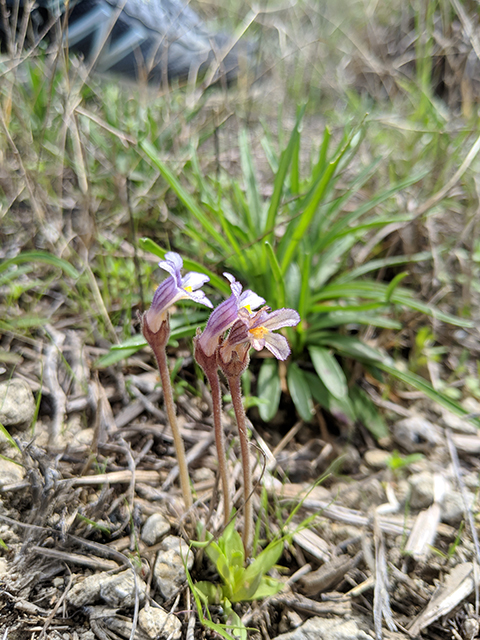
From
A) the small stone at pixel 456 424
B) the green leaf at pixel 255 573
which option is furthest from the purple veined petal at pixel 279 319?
the small stone at pixel 456 424

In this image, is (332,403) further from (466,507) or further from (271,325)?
(271,325)

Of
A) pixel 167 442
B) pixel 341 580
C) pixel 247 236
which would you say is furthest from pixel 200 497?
pixel 247 236

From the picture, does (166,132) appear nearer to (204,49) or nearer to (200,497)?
(204,49)

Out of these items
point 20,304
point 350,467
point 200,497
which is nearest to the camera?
point 200,497

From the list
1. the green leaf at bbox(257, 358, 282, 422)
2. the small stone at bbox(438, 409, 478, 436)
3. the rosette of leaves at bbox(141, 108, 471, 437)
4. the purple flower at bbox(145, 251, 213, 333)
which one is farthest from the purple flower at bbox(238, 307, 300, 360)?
the small stone at bbox(438, 409, 478, 436)

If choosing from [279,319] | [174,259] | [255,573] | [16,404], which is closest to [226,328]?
[279,319]
